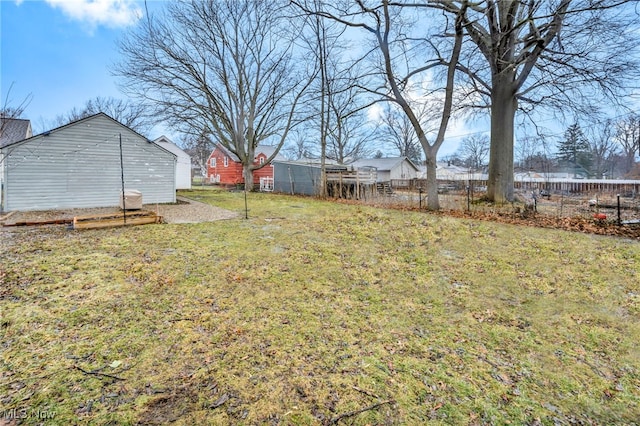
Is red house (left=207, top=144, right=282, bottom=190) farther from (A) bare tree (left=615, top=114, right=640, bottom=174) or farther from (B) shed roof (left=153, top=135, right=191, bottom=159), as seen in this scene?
(A) bare tree (left=615, top=114, right=640, bottom=174)

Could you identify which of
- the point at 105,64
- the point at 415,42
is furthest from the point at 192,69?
the point at 415,42

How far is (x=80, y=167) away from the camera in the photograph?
10.3m

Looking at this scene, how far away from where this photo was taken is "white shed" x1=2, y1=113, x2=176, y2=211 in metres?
9.38

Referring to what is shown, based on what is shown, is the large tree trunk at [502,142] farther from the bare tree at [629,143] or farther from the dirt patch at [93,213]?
the bare tree at [629,143]

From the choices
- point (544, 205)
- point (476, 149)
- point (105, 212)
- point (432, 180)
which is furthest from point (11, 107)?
point (476, 149)

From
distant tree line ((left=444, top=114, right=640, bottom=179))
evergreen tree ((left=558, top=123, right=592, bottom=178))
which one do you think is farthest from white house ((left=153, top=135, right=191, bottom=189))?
evergreen tree ((left=558, top=123, right=592, bottom=178))

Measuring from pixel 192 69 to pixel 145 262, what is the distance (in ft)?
50.2

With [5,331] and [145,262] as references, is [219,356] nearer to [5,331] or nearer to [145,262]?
[5,331]

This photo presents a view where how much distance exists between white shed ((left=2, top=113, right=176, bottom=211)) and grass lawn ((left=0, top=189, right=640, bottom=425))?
19.5 feet

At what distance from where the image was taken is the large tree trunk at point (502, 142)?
423 inches

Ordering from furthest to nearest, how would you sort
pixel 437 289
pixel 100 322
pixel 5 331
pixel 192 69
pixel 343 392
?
pixel 192 69, pixel 437 289, pixel 100 322, pixel 5 331, pixel 343 392

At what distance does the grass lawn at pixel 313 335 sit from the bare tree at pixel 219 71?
12886mm

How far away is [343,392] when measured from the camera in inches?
82.2

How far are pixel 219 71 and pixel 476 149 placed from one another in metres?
40.8
